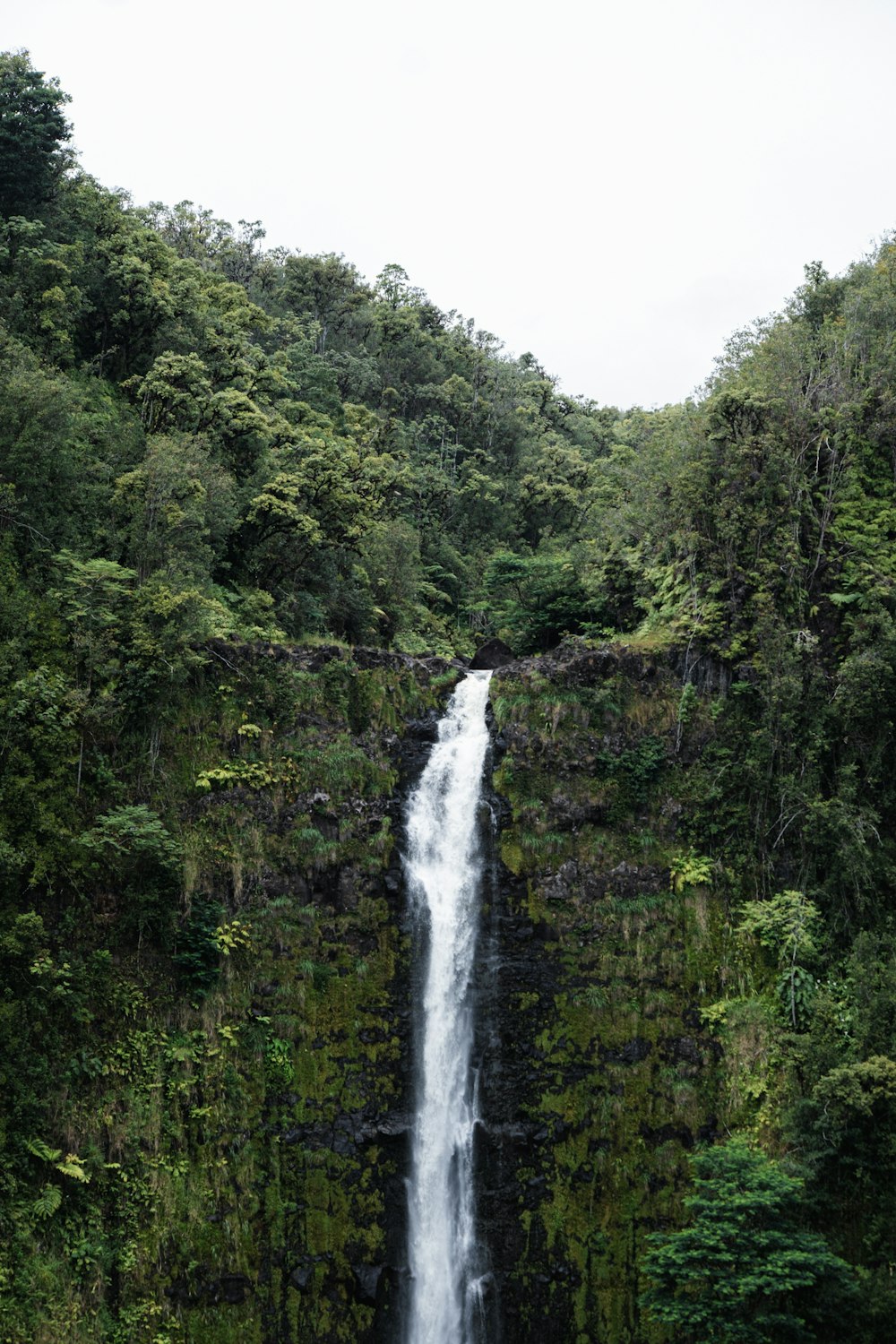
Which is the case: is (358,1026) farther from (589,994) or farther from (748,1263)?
(748,1263)

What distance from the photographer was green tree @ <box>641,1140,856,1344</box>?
1357cm

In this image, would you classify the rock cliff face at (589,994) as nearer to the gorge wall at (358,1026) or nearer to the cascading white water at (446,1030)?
the gorge wall at (358,1026)

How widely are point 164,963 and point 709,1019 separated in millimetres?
9577

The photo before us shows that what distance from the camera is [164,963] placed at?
17734 millimetres

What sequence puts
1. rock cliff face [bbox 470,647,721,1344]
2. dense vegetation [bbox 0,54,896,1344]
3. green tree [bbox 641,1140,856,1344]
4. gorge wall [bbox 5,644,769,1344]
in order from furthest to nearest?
rock cliff face [bbox 470,647,721,1344] → gorge wall [bbox 5,644,769,1344] → dense vegetation [bbox 0,54,896,1344] → green tree [bbox 641,1140,856,1344]

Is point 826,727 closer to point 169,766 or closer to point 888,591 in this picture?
point 888,591

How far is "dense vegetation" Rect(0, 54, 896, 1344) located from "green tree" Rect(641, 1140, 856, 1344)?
12 cm

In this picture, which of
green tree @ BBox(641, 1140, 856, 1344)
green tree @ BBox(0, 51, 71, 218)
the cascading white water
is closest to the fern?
the cascading white water

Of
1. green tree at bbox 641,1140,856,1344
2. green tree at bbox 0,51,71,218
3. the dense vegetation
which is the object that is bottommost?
green tree at bbox 641,1140,856,1344

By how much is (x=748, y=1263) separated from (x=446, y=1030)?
639 centimetres

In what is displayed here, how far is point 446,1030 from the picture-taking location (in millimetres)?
18609

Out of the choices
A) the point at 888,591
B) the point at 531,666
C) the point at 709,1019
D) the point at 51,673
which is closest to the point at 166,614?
the point at 51,673

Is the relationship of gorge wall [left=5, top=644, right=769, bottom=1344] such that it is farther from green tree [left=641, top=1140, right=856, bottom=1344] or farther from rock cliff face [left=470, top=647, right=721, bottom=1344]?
green tree [left=641, top=1140, right=856, bottom=1344]

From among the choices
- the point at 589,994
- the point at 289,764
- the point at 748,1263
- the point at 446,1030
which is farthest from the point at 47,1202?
the point at 748,1263
